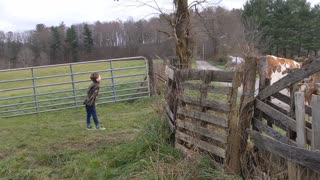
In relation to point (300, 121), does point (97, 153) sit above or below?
below

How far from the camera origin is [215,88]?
5.50 m

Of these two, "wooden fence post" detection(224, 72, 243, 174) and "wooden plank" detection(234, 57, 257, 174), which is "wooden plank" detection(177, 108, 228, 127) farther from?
"wooden plank" detection(234, 57, 257, 174)

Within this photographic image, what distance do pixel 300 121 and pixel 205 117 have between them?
1.87m

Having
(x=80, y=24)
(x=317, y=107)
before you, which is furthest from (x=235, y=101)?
(x=80, y=24)

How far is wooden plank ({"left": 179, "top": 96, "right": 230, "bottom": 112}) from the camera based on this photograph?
517cm

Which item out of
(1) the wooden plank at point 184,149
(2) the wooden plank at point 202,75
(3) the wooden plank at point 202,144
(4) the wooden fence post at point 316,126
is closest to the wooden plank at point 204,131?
(3) the wooden plank at point 202,144

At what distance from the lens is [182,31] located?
12695 mm

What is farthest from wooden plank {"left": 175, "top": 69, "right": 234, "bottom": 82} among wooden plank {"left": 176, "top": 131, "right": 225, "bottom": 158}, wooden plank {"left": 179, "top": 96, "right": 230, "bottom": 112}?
wooden plank {"left": 176, "top": 131, "right": 225, "bottom": 158}

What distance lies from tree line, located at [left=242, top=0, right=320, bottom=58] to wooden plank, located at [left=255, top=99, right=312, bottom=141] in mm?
47397

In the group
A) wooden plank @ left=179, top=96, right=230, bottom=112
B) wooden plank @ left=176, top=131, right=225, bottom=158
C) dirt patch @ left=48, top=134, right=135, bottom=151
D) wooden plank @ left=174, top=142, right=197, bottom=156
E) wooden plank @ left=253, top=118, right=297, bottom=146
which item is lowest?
dirt patch @ left=48, top=134, right=135, bottom=151

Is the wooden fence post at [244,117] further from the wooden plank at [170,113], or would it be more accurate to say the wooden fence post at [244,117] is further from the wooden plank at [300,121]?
the wooden plank at [170,113]

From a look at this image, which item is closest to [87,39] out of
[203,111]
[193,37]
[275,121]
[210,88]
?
[193,37]

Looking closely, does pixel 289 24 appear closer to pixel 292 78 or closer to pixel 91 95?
pixel 91 95

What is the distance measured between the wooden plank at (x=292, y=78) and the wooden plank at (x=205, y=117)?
0.59 metres
